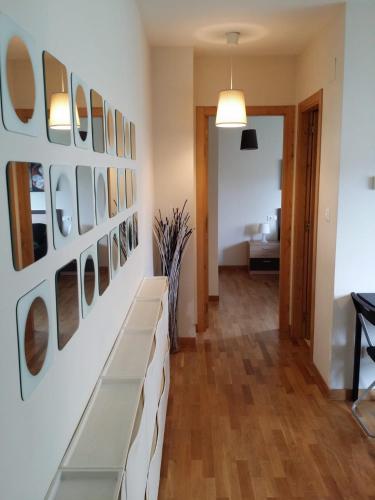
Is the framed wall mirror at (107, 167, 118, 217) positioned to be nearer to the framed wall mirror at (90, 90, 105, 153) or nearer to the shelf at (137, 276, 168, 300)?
the framed wall mirror at (90, 90, 105, 153)

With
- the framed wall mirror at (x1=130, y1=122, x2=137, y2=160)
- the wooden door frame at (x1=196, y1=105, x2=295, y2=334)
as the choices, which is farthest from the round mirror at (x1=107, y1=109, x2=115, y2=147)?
the wooden door frame at (x1=196, y1=105, x2=295, y2=334)

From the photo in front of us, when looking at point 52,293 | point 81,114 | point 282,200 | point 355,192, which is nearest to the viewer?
point 52,293

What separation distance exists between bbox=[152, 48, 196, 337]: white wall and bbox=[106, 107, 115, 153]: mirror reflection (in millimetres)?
2144

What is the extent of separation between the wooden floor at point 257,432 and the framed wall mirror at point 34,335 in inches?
66.1

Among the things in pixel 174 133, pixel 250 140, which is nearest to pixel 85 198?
pixel 174 133

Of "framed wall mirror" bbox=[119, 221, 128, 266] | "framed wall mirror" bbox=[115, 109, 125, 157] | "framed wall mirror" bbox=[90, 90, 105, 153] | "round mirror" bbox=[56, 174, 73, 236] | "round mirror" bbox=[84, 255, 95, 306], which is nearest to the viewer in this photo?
"round mirror" bbox=[56, 174, 73, 236]

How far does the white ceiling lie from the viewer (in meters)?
3.08

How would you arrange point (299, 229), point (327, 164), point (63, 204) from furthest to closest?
point (299, 229), point (327, 164), point (63, 204)

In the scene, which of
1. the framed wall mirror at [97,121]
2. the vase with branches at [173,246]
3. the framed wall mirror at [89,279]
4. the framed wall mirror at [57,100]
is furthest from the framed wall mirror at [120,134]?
the vase with branches at [173,246]

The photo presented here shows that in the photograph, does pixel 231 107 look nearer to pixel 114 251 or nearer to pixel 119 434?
pixel 114 251

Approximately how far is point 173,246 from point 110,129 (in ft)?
7.27

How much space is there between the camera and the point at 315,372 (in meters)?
3.80

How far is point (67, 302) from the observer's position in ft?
4.39

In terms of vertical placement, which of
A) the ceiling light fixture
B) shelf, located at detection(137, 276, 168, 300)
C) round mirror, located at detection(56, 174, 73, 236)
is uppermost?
the ceiling light fixture
